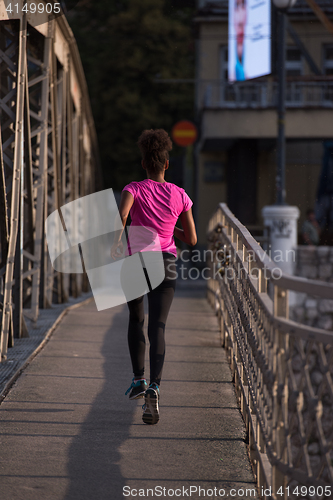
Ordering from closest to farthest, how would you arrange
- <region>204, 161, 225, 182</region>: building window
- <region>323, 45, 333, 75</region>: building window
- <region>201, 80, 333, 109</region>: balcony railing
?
<region>201, 80, 333, 109</region>: balcony railing < <region>323, 45, 333, 75</region>: building window < <region>204, 161, 225, 182</region>: building window

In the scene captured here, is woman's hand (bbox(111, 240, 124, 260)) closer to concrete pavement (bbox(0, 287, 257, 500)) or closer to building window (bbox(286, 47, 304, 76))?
concrete pavement (bbox(0, 287, 257, 500))

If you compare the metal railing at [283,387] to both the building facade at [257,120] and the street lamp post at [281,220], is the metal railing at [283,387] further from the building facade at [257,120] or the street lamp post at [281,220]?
the building facade at [257,120]

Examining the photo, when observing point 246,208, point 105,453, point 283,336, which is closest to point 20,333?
point 105,453

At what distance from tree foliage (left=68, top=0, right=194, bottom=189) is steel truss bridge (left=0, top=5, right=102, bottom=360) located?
2055 cm

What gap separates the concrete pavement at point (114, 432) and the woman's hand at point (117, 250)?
97cm

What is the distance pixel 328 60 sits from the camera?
21594 mm

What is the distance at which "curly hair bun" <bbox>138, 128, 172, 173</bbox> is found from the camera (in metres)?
4.20

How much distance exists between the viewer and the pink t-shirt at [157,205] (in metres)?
4.11

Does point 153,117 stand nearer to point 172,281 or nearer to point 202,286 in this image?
point 202,286

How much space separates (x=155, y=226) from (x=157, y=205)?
12 cm

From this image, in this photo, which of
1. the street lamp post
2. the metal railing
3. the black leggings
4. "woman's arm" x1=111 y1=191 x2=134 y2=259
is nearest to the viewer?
the metal railing

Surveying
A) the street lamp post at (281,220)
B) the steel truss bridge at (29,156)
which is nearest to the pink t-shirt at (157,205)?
the steel truss bridge at (29,156)

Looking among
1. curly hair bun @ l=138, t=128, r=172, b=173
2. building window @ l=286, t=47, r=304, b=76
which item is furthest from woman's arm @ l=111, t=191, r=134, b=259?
building window @ l=286, t=47, r=304, b=76

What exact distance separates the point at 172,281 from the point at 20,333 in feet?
8.11
